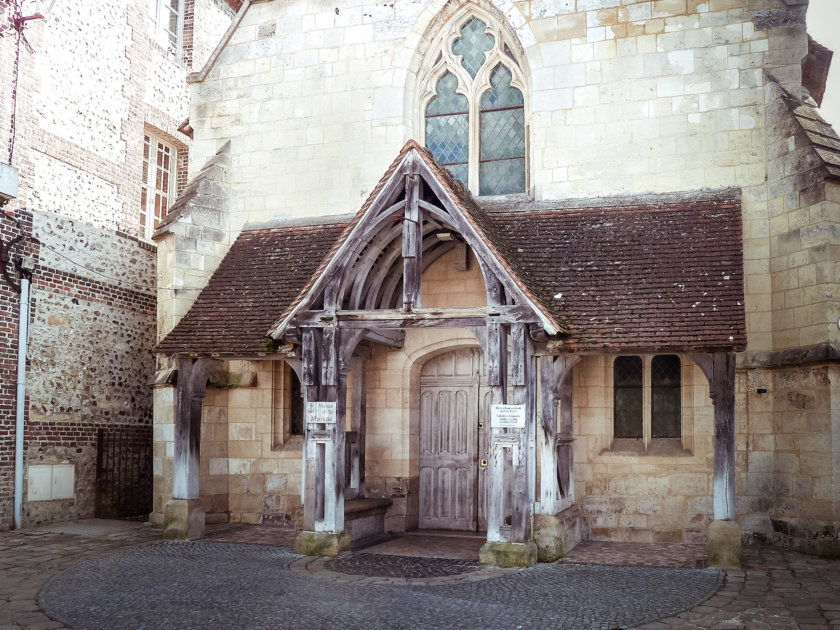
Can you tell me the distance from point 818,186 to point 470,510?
253 inches

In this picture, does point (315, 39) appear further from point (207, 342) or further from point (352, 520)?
point (352, 520)

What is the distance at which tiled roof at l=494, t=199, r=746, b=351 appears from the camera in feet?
32.2

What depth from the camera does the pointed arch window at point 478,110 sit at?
43.0 ft

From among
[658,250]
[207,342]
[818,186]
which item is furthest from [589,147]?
[207,342]

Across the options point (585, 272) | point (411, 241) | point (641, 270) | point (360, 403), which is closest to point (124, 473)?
point (360, 403)

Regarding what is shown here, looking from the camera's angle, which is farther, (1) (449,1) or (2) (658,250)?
(1) (449,1)

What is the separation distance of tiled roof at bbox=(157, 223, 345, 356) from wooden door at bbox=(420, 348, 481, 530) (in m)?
2.51

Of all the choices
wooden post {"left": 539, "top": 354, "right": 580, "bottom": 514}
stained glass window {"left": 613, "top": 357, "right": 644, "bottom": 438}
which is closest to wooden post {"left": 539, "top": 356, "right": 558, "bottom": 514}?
wooden post {"left": 539, "top": 354, "right": 580, "bottom": 514}

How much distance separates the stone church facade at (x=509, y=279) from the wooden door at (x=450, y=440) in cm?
3

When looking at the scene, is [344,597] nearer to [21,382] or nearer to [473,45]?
[21,382]

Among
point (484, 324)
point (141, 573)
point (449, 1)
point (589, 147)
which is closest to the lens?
point (141, 573)

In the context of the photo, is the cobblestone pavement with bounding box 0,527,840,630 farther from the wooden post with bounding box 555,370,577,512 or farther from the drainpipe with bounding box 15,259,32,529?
the drainpipe with bounding box 15,259,32,529

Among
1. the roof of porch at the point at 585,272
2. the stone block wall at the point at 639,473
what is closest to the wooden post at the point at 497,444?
the roof of porch at the point at 585,272

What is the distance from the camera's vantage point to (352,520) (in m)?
11.3
